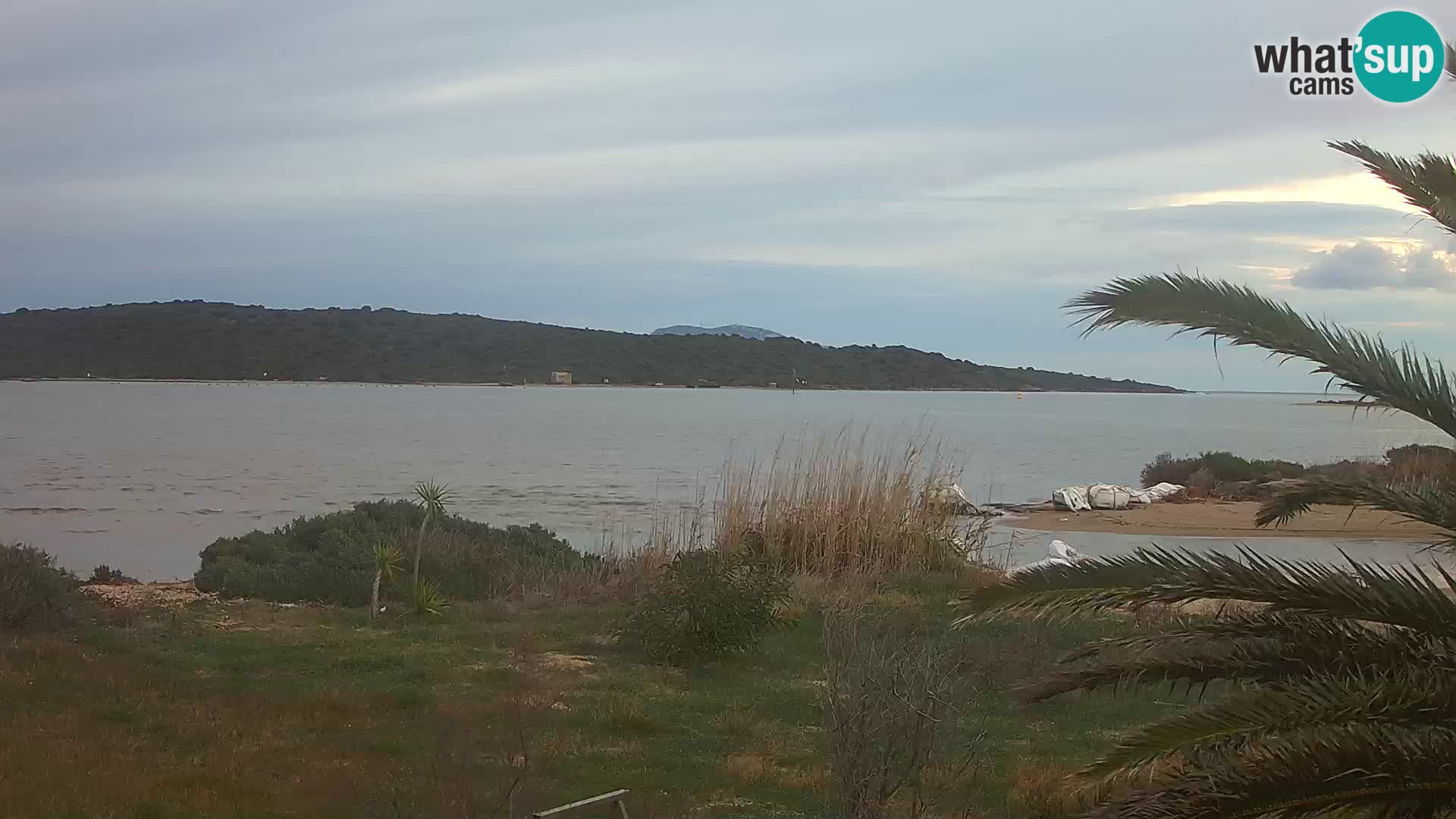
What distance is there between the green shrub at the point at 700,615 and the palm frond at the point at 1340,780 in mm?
6088

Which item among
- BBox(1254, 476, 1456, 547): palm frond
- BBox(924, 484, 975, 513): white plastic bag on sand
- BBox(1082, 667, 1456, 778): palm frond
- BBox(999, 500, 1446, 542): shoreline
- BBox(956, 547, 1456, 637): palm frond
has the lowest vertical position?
BBox(999, 500, 1446, 542): shoreline

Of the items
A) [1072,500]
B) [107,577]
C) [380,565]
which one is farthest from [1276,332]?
[1072,500]

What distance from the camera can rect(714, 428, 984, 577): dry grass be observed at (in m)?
15.1

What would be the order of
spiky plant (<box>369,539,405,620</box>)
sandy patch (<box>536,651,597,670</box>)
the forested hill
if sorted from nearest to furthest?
sandy patch (<box>536,651,597,670</box>), spiky plant (<box>369,539,405,620</box>), the forested hill

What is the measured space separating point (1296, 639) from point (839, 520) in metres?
10.6

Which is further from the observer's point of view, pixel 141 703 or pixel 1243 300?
pixel 141 703

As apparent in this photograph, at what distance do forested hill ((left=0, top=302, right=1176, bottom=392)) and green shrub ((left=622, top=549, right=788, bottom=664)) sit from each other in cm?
9249

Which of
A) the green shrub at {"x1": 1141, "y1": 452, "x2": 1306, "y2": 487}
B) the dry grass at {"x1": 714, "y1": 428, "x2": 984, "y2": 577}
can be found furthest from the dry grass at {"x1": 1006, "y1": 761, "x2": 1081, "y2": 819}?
the green shrub at {"x1": 1141, "y1": 452, "x2": 1306, "y2": 487}

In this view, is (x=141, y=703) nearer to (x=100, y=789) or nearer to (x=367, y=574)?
(x=100, y=789)

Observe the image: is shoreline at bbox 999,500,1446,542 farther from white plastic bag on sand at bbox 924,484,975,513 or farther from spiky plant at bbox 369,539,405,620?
spiky plant at bbox 369,539,405,620

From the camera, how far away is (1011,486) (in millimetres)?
36406

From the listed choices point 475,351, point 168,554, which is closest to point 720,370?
point 475,351

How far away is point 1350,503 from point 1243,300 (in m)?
0.96

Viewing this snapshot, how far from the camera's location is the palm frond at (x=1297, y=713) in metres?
4.08
